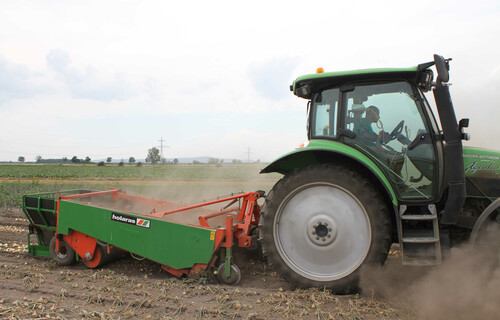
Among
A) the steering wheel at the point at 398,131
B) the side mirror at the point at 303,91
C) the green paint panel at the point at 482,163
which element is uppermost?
the side mirror at the point at 303,91

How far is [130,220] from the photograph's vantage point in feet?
15.6

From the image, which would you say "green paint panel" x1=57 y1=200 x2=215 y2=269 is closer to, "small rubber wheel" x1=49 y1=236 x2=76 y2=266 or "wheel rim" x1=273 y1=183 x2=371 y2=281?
"small rubber wheel" x1=49 y1=236 x2=76 y2=266

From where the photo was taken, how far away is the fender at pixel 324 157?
3730 mm

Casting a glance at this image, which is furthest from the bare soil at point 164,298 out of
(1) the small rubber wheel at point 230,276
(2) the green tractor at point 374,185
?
(2) the green tractor at point 374,185

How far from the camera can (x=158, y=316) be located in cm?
351

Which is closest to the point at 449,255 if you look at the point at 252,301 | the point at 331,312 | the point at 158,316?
the point at 331,312

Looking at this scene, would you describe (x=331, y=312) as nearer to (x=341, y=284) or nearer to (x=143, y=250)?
(x=341, y=284)

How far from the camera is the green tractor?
3.70 metres

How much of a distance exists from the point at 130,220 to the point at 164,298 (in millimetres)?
1258

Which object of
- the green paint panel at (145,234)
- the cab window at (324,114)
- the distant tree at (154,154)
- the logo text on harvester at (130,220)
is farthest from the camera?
the distant tree at (154,154)

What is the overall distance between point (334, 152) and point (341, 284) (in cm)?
138

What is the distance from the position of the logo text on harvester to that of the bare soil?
671 millimetres

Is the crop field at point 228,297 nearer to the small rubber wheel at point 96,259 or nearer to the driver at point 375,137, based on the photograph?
the small rubber wheel at point 96,259

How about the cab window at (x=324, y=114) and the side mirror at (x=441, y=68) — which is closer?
the side mirror at (x=441, y=68)
